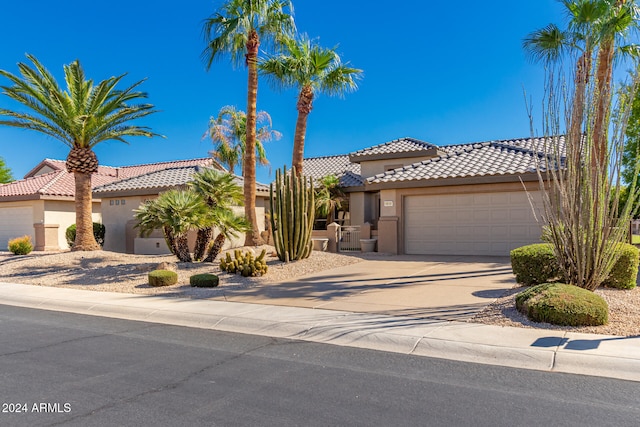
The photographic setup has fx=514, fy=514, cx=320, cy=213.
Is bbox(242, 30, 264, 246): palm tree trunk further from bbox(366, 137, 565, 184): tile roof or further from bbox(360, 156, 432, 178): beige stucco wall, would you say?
bbox(360, 156, 432, 178): beige stucco wall

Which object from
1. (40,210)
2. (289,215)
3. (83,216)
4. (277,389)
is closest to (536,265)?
(277,389)

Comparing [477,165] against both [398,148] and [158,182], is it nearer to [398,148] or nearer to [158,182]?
[398,148]

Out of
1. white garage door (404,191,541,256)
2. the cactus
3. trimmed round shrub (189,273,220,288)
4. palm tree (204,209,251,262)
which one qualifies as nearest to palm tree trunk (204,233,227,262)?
palm tree (204,209,251,262)

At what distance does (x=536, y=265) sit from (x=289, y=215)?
25.6 ft

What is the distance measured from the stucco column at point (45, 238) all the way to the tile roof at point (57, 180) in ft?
5.69

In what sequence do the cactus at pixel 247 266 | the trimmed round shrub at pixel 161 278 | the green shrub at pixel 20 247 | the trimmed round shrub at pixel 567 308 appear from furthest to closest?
1. the green shrub at pixel 20 247
2. the cactus at pixel 247 266
3. the trimmed round shrub at pixel 161 278
4. the trimmed round shrub at pixel 567 308

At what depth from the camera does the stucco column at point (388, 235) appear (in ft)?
66.7

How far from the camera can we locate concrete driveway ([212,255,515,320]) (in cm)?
949

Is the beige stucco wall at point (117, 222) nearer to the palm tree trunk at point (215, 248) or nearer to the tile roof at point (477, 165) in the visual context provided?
the palm tree trunk at point (215, 248)

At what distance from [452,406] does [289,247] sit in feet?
37.5

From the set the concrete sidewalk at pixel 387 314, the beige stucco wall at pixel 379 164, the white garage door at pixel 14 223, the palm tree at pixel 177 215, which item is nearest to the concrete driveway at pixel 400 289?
the concrete sidewalk at pixel 387 314

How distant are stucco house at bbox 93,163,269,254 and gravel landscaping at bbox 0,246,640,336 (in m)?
4.32

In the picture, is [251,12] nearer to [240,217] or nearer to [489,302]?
[240,217]

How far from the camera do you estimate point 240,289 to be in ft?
40.2
